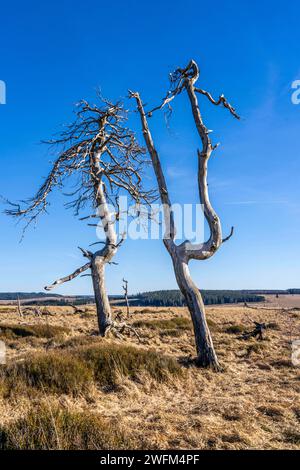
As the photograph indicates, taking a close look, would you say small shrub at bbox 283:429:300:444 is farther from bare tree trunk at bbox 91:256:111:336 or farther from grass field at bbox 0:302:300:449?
bare tree trunk at bbox 91:256:111:336

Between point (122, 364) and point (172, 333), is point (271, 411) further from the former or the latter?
point (172, 333)

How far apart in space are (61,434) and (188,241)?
6085 mm

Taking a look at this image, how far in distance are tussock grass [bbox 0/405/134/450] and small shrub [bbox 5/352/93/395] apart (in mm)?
2040

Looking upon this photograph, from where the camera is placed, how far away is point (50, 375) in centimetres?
676

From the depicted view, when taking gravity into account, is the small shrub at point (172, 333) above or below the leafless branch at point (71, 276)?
below

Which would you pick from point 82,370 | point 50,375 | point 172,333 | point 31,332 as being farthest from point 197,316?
point 31,332

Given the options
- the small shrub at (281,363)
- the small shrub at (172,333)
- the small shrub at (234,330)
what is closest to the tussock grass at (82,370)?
the small shrub at (281,363)

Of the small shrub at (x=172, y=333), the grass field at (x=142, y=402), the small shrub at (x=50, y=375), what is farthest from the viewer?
the small shrub at (x=172, y=333)

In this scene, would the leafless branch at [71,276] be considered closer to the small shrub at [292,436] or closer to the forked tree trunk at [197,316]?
the forked tree trunk at [197,316]

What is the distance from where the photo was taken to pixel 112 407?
5871mm

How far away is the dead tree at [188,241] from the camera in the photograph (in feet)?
29.4

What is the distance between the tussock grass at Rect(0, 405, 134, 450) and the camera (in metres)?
3.91
